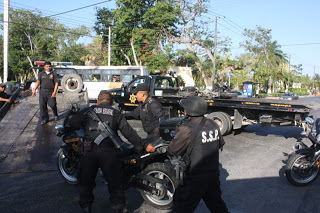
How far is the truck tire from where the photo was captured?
37.6ft

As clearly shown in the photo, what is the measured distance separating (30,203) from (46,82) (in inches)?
169

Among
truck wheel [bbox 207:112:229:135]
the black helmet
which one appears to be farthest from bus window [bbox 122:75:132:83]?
the black helmet

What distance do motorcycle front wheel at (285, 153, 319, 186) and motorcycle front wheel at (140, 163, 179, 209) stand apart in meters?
2.12

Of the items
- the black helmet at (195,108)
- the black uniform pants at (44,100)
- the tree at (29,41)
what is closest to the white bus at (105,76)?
the black uniform pants at (44,100)

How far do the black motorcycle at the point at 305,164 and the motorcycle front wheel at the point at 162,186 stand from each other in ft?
6.96

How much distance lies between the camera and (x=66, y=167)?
479cm

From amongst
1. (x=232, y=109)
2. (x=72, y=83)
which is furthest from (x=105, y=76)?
(x=232, y=109)

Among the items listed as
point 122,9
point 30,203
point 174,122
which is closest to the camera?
point 30,203

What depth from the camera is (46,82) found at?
7695mm

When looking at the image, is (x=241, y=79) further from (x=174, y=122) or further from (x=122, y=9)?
(x=174, y=122)

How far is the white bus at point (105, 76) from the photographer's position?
21.8 m

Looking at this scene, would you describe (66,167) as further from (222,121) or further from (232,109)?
(232,109)

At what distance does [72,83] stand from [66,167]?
7.35 m

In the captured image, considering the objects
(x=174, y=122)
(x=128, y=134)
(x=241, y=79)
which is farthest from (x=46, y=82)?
(x=241, y=79)
